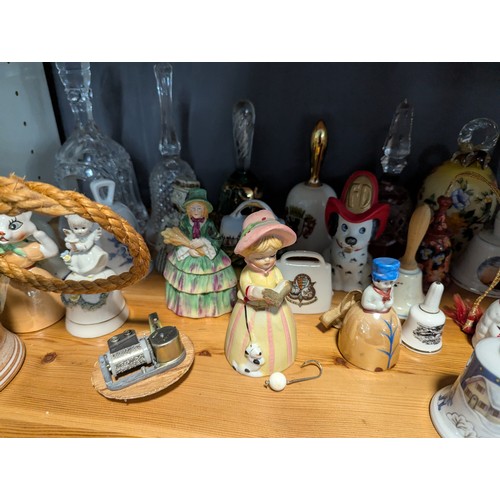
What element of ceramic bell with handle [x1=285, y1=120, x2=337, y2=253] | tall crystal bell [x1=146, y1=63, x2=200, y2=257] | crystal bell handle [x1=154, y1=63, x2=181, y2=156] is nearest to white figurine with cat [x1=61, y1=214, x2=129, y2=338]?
tall crystal bell [x1=146, y1=63, x2=200, y2=257]

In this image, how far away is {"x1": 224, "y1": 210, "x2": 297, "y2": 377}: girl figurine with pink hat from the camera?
0.64 metres

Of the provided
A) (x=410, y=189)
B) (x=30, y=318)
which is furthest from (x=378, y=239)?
(x=30, y=318)

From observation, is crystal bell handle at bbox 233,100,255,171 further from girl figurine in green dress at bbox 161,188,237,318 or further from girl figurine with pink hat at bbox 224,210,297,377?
girl figurine with pink hat at bbox 224,210,297,377

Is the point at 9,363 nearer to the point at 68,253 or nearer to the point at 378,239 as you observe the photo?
the point at 68,253

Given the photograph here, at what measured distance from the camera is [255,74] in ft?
3.15

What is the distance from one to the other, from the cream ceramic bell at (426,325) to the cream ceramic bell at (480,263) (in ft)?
0.69

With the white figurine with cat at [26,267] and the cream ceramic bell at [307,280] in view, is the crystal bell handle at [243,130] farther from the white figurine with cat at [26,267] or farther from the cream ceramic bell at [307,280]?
the white figurine with cat at [26,267]

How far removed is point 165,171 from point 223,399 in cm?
59

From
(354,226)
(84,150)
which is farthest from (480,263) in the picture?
(84,150)

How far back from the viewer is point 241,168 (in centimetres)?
98

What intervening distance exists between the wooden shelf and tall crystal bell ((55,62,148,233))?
40cm

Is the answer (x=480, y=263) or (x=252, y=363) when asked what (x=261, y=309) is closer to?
(x=252, y=363)

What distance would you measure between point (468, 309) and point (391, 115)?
504 millimetres

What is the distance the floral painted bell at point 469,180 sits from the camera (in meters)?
0.87
